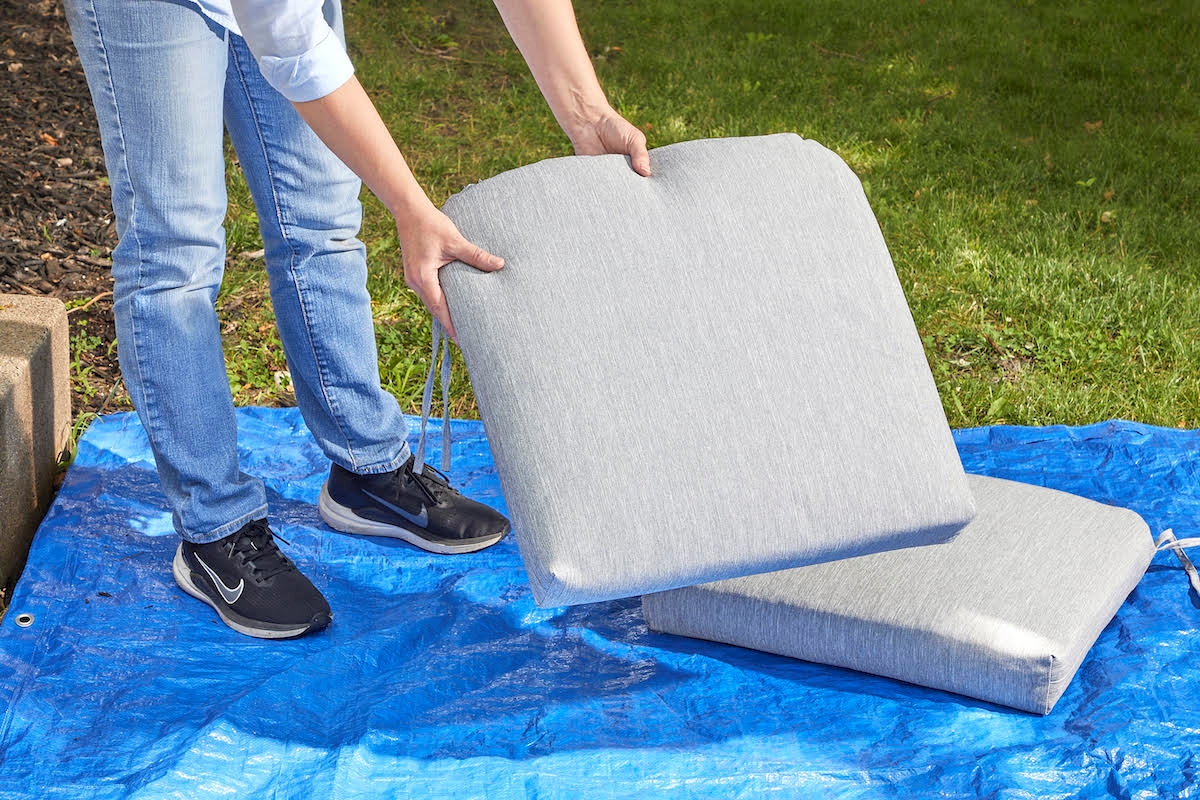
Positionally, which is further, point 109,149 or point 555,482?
point 109,149

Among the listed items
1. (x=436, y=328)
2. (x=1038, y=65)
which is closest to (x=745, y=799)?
(x=436, y=328)

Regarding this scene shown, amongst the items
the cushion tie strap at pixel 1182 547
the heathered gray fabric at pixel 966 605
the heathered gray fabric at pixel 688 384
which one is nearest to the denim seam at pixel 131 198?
the heathered gray fabric at pixel 688 384

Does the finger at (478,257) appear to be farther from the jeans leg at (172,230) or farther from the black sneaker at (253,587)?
the black sneaker at (253,587)

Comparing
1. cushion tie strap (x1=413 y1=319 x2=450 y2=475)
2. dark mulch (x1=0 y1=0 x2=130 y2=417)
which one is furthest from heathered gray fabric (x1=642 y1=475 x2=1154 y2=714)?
dark mulch (x1=0 y1=0 x2=130 y2=417)

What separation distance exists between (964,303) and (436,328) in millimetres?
2171

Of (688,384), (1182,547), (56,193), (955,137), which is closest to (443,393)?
(688,384)

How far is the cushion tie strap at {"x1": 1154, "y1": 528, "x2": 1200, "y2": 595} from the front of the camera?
217 cm

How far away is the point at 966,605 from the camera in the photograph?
6.26 ft

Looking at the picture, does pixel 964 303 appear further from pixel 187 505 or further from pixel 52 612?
pixel 52 612

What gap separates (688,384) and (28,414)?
4.95 ft

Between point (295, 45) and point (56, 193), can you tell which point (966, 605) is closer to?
point (295, 45)

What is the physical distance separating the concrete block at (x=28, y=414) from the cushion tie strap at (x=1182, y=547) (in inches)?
87.9

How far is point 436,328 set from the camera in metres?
1.87

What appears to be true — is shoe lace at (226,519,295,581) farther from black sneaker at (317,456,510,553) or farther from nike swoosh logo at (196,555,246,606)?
black sneaker at (317,456,510,553)
